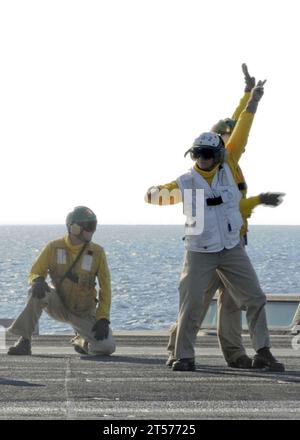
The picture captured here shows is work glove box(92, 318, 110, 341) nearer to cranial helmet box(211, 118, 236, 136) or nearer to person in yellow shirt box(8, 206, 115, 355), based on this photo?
person in yellow shirt box(8, 206, 115, 355)

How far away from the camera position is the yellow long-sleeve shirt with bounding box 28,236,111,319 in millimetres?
13906

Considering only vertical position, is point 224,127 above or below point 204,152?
above

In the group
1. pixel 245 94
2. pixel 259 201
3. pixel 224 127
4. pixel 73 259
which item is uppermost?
pixel 245 94

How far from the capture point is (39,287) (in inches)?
542

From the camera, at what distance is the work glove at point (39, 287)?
543 inches

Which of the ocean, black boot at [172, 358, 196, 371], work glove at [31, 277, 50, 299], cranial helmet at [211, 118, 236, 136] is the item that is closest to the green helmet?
work glove at [31, 277, 50, 299]

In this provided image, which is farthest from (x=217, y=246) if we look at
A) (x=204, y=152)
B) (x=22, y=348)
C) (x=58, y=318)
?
(x=58, y=318)

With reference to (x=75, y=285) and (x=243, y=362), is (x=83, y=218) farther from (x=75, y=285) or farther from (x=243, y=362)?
(x=243, y=362)

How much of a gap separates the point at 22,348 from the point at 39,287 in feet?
1.96

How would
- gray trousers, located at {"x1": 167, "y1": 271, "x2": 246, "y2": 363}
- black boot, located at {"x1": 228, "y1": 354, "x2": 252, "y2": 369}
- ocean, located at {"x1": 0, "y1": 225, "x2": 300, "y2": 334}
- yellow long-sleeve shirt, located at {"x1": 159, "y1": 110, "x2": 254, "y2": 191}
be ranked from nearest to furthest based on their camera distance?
yellow long-sleeve shirt, located at {"x1": 159, "y1": 110, "x2": 254, "y2": 191}
black boot, located at {"x1": 228, "y1": 354, "x2": 252, "y2": 369}
gray trousers, located at {"x1": 167, "y1": 271, "x2": 246, "y2": 363}
ocean, located at {"x1": 0, "y1": 225, "x2": 300, "y2": 334}

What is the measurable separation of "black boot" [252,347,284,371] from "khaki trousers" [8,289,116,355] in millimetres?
1912

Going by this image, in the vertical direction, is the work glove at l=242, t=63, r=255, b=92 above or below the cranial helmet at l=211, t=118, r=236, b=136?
above

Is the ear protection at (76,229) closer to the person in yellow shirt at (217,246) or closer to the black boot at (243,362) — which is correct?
the person in yellow shirt at (217,246)

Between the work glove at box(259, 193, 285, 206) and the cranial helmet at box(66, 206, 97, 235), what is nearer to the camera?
the work glove at box(259, 193, 285, 206)
